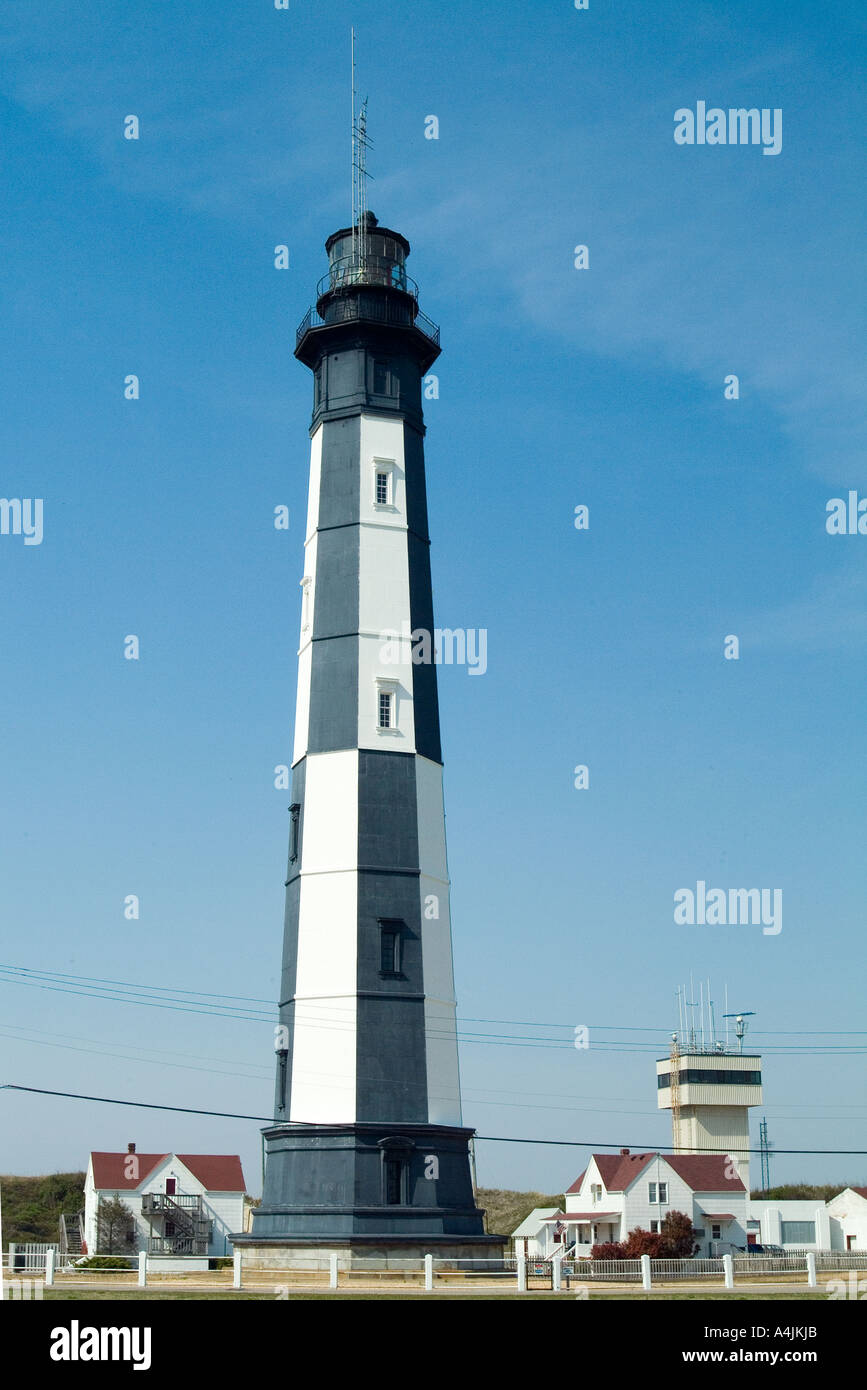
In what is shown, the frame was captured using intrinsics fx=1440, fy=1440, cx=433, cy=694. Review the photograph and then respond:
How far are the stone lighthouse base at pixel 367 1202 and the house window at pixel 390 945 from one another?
3735 mm

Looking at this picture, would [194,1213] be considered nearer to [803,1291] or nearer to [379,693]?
[379,693]

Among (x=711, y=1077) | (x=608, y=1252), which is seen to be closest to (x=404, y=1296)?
(x=608, y=1252)

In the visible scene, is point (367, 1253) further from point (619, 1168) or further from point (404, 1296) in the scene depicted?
point (619, 1168)

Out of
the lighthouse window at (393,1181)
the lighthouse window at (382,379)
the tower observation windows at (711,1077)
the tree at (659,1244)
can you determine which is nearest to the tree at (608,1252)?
the tree at (659,1244)

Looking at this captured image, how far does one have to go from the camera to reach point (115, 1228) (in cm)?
5488

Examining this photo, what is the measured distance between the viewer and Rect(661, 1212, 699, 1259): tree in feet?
179

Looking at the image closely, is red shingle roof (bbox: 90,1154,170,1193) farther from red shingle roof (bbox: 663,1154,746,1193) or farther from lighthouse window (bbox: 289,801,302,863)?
lighthouse window (bbox: 289,801,302,863)

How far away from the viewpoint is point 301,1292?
28.5 m

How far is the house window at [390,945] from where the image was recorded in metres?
35.4

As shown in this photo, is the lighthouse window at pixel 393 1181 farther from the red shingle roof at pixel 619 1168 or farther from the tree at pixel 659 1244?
the red shingle roof at pixel 619 1168

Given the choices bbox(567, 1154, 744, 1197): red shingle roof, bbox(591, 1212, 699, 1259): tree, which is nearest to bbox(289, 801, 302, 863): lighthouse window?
bbox(591, 1212, 699, 1259): tree

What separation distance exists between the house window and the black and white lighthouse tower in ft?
0.16
